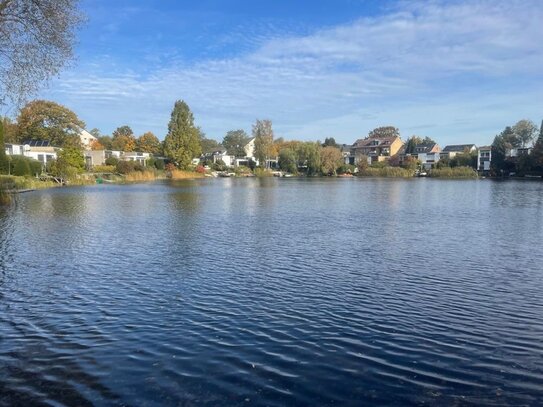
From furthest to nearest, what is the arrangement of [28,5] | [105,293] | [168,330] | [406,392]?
1. [28,5]
2. [105,293]
3. [168,330]
4. [406,392]

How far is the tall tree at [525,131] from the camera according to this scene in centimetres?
12481

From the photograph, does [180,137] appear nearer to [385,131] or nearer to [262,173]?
[262,173]

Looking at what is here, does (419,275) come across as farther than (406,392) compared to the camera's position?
Yes

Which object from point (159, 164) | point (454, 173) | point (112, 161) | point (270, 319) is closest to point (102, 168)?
point (112, 161)

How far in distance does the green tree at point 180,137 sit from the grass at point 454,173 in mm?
63765

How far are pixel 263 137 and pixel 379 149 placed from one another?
44446 mm

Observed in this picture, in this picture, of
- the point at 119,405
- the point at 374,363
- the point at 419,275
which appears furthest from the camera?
the point at 419,275

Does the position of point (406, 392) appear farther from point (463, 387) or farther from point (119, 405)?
point (119, 405)

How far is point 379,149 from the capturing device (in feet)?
503

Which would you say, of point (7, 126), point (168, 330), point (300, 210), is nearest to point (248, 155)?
point (7, 126)

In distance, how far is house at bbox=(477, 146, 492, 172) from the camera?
12729cm

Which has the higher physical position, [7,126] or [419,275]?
[7,126]

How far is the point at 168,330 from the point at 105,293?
3.51m

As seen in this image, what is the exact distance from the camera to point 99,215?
30.0m
